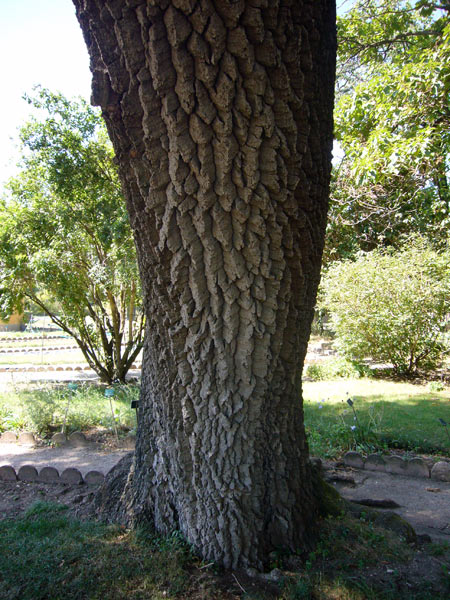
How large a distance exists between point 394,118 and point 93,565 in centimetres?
871

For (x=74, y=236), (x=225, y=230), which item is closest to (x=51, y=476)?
(x=225, y=230)

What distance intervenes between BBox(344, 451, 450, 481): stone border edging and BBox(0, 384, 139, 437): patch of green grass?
2.91 metres

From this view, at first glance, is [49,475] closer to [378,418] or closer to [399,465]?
[399,465]

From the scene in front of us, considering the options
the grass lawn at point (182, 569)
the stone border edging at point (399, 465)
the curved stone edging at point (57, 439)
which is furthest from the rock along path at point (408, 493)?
the curved stone edging at point (57, 439)

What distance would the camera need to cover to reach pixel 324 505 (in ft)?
8.55

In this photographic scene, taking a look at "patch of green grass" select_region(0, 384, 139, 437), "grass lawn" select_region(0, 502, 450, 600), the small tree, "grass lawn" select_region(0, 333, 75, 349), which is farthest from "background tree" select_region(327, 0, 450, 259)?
"grass lawn" select_region(0, 333, 75, 349)

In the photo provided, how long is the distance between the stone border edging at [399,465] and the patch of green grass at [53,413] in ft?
9.55

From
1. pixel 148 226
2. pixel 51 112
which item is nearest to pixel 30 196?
pixel 51 112

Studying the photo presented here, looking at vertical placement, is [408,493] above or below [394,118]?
below

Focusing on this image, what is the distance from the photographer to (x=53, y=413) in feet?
19.6

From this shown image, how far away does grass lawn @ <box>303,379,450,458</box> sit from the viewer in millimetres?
4742

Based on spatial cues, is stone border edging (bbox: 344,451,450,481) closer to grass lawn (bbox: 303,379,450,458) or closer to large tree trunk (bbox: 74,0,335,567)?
grass lawn (bbox: 303,379,450,458)

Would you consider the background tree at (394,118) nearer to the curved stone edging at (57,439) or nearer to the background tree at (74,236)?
the background tree at (74,236)

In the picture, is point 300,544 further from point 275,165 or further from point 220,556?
point 275,165
